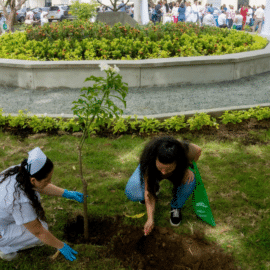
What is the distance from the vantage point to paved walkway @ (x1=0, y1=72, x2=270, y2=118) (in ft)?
17.8

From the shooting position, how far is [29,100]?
586 cm

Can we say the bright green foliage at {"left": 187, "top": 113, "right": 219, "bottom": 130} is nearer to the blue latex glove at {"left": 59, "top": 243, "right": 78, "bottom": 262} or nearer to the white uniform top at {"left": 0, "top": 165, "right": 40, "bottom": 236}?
the blue latex glove at {"left": 59, "top": 243, "right": 78, "bottom": 262}

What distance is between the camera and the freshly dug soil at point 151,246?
8.46 feet

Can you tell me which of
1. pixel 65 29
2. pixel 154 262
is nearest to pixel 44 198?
pixel 154 262

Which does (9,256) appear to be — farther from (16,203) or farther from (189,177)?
(189,177)

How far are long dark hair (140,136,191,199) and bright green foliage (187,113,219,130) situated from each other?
1.80 metres

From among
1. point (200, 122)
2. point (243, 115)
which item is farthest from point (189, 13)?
point (200, 122)

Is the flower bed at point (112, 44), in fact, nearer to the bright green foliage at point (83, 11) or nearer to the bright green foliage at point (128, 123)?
the bright green foliage at point (128, 123)

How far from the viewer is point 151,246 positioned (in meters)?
2.76

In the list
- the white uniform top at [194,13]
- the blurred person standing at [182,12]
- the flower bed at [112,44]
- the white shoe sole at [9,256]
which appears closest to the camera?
the white shoe sole at [9,256]

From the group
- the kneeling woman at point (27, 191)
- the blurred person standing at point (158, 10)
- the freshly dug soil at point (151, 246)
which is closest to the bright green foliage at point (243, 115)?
the freshly dug soil at point (151, 246)

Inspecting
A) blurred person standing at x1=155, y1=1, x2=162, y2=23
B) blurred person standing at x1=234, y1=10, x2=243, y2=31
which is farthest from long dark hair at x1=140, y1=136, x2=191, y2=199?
blurred person standing at x1=155, y1=1, x2=162, y2=23

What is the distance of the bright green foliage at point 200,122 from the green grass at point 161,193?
0.21 metres

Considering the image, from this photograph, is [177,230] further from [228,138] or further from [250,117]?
[250,117]
